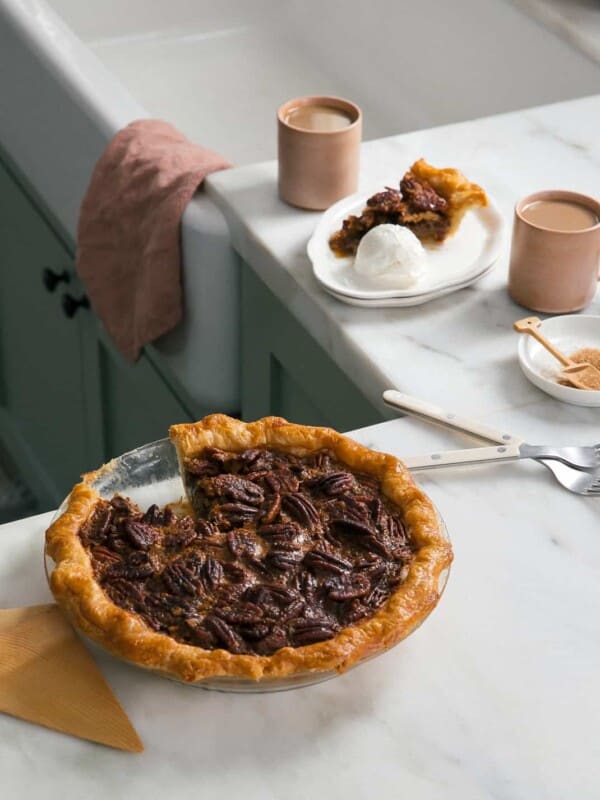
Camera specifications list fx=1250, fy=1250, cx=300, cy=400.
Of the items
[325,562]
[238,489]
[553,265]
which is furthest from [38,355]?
[325,562]

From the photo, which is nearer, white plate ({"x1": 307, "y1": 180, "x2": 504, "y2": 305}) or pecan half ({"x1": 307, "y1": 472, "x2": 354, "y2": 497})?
pecan half ({"x1": 307, "y1": 472, "x2": 354, "y2": 497})

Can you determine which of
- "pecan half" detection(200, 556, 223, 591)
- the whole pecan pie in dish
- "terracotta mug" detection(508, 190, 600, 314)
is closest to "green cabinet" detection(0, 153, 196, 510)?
"terracotta mug" detection(508, 190, 600, 314)

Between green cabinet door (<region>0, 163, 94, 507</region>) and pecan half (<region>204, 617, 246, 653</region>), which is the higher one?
pecan half (<region>204, 617, 246, 653</region>)

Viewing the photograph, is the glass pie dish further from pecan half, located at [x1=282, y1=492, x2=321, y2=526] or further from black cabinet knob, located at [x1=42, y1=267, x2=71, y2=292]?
black cabinet knob, located at [x1=42, y1=267, x2=71, y2=292]

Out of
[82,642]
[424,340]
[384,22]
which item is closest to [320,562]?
[82,642]

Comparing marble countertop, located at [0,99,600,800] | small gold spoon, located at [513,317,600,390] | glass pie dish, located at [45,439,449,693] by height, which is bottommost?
marble countertop, located at [0,99,600,800]

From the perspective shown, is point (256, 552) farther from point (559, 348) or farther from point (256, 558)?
point (559, 348)

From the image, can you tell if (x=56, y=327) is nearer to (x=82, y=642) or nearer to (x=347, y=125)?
(x=347, y=125)
